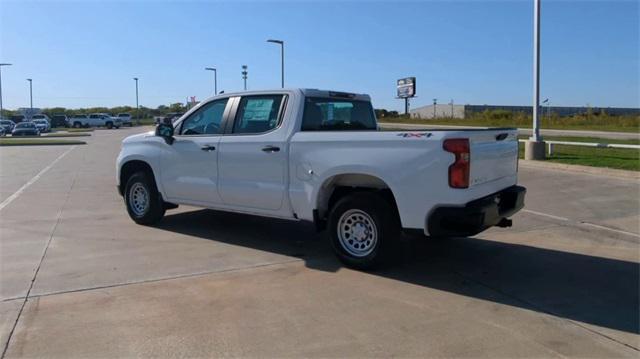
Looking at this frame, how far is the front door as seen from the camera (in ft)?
23.9

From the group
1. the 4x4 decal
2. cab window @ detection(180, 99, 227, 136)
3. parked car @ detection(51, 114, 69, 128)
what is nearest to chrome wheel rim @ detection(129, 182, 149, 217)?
cab window @ detection(180, 99, 227, 136)

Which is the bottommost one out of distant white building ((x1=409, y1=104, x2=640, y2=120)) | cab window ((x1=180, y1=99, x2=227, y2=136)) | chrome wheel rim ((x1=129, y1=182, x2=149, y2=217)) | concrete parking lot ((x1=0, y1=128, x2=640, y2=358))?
concrete parking lot ((x1=0, y1=128, x2=640, y2=358))

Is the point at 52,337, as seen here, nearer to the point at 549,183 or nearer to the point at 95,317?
the point at 95,317

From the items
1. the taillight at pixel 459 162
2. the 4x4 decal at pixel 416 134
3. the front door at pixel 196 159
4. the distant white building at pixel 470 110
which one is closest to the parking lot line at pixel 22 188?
the front door at pixel 196 159

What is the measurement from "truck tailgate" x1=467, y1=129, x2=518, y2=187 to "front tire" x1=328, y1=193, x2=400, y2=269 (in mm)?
919

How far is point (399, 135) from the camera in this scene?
18.2 feet

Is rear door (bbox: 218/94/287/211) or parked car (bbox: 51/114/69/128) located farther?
parked car (bbox: 51/114/69/128)

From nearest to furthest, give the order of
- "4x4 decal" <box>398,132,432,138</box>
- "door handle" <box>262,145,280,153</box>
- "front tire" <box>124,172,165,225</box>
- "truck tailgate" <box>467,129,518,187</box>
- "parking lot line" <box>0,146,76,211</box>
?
"4x4 decal" <box>398,132,432,138</box>, "truck tailgate" <box>467,129,518,187</box>, "door handle" <box>262,145,280,153</box>, "front tire" <box>124,172,165,225</box>, "parking lot line" <box>0,146,76,211</box>

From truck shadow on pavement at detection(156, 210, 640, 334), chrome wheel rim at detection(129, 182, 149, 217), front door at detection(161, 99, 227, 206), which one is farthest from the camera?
chrome wheel rim at detection(129, 182, 149, 217)

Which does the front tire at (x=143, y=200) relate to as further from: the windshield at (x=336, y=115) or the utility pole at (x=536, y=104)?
the utility pole at (x=536, y=104)

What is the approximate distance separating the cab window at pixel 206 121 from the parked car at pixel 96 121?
6975cm

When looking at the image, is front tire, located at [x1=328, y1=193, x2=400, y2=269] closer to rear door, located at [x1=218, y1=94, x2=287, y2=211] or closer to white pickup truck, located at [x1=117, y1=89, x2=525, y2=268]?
white pickup truck, located at [x1=117, y1=89, x2=525, y2=268]

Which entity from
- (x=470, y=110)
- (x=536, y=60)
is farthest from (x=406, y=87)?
(x=536, y=60)

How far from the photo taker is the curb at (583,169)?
13333 millimetres
